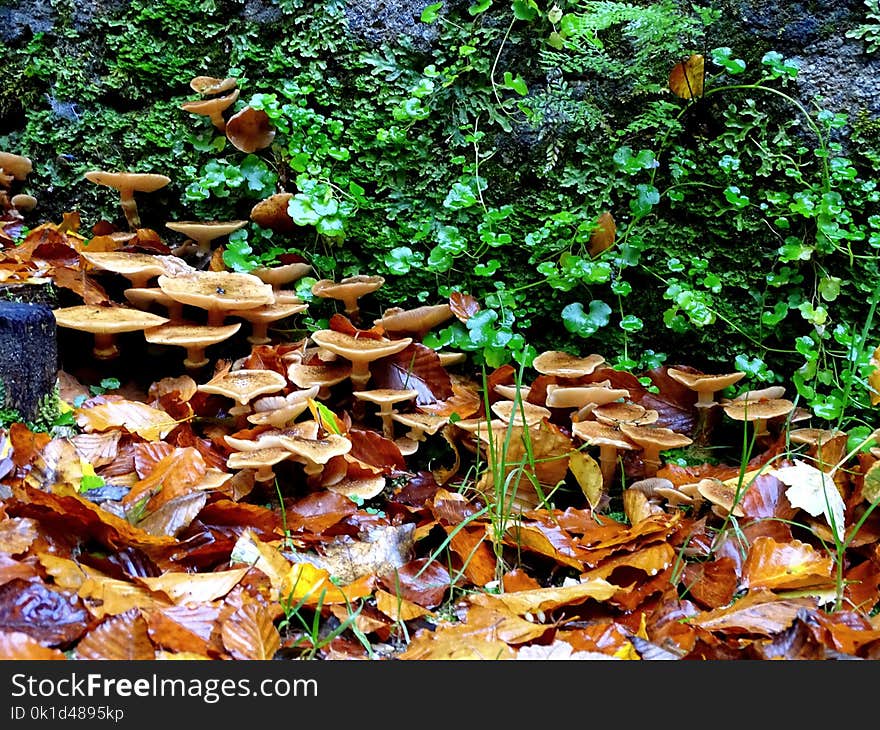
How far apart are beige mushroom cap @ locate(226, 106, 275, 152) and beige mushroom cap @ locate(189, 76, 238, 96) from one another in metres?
0.16

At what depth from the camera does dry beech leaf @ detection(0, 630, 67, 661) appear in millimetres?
1853

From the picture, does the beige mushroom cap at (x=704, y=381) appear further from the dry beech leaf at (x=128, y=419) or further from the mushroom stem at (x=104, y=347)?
the mushroom stem at (x=104, y=347)

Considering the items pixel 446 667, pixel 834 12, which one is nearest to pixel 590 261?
pixel 834 12

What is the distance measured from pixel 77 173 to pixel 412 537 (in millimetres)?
3089

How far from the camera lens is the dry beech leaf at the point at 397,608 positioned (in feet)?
A: 8.01

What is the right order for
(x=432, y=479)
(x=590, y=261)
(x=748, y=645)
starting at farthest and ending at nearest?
(x=590, y=261) < (x=432, y=479) < (x=748, y=645)

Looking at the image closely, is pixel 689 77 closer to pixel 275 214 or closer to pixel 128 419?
pixel 275 214

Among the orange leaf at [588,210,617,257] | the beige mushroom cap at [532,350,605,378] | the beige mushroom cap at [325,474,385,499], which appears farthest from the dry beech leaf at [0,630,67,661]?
the orange leaf at [588,210,617,257]

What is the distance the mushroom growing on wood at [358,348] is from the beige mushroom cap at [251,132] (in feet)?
4.24

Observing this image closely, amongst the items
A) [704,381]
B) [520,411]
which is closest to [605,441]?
[520,411]

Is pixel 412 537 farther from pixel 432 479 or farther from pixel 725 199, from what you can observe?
pixel 725 199

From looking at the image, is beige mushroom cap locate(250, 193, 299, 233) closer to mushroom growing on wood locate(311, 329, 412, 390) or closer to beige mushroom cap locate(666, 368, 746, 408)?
mushroom growing on wood locate(311, 329, 412, 390)

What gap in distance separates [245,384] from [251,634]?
55.6 inches

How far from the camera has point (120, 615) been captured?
203 centimetres
